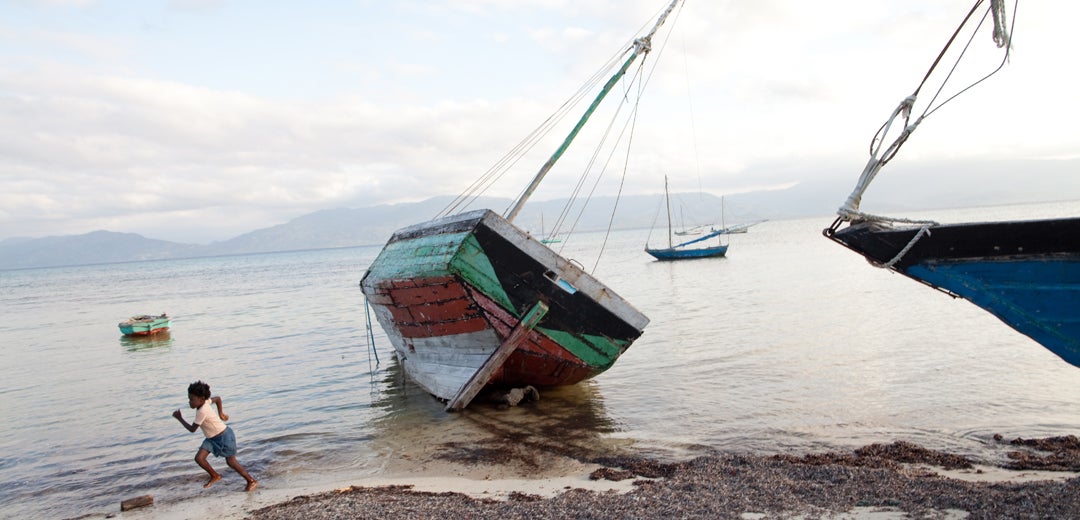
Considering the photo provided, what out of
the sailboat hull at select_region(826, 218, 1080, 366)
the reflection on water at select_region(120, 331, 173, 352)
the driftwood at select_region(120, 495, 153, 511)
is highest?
the sailboat hull at select_region(826, 218, 1080, 366)

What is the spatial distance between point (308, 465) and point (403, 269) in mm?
3391

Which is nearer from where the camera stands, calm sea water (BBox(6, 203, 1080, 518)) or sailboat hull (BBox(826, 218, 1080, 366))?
sailboat hull (BBox(826, 218, 1080, 366))

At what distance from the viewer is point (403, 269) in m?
11.2

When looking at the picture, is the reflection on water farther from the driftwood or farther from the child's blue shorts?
the child's blue shorts

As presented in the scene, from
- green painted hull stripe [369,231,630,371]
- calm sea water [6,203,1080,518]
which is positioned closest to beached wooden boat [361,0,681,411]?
green painted hull stripe [369,231,630,371]

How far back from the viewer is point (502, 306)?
9.49 m

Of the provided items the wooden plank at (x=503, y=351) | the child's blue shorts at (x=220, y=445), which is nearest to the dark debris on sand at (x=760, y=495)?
the child's blue shorts at (x=220, y=445)

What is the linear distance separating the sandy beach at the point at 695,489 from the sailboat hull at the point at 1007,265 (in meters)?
1.32

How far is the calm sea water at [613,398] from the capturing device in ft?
28.8

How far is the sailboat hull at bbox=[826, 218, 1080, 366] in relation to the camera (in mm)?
5586

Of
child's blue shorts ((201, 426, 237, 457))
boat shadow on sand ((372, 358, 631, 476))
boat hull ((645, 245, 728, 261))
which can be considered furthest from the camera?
boat hull ((645, 245, 728, 261))

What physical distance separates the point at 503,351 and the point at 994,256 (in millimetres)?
5856

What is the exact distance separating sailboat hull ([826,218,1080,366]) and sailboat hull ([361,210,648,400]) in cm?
420

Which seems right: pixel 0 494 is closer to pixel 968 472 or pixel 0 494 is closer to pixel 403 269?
pixel 403 269
